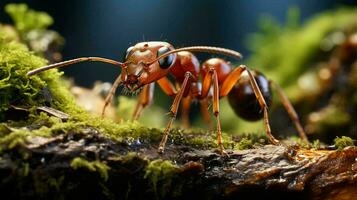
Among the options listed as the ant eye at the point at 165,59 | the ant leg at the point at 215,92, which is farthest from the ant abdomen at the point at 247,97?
the ant eye at the point at 165,59

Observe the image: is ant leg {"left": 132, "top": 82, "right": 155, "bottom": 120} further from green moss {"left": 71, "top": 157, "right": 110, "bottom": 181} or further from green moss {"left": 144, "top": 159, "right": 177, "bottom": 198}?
green moss {"left": 71, "top": 157, "right": 110, "bottom": 181}

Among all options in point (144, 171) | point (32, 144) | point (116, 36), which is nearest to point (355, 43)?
point (144, 171)

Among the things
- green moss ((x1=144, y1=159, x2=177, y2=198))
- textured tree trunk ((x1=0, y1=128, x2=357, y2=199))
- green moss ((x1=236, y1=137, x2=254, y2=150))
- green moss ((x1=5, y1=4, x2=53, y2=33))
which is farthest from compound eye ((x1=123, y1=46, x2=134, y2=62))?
green moss ((x1=5, y1=4, x2=53, y2=33))

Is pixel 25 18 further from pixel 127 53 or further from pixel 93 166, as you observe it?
pixel 93 166

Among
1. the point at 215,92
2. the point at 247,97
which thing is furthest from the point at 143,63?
the point at 247,97

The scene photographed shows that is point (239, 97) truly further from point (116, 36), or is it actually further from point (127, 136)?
point (116, 36)

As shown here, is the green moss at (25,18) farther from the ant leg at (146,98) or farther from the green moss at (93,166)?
the green moss at (93,166)
